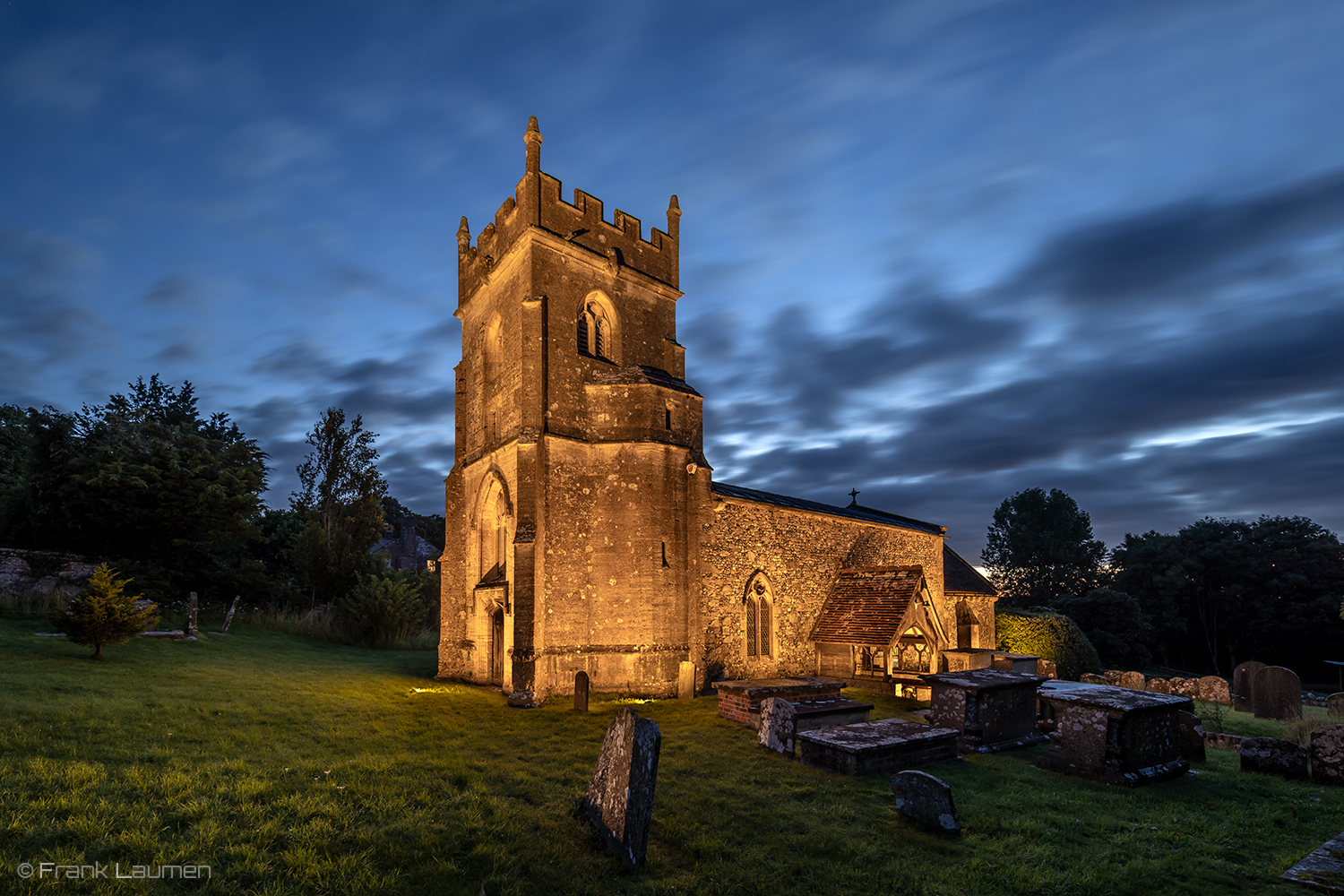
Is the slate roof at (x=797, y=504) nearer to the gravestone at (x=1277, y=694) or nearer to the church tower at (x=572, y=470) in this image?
the church tower at (x=572, y=470)

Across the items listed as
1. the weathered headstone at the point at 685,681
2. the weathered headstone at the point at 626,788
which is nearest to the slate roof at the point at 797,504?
the weathered headstone at the point at 685,681

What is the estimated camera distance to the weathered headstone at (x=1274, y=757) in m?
9.98

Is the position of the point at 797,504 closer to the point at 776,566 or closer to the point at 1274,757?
the point at 776,566

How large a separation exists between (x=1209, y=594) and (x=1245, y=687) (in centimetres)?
3172

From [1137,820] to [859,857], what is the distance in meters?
4.39

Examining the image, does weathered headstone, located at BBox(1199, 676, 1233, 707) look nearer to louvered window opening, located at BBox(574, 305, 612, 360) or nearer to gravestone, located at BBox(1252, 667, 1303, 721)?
gravestone, located at BBox(1252, 667, 1303, 721)

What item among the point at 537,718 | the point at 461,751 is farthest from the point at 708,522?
the point at 461,751

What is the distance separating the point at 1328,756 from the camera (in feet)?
31.9

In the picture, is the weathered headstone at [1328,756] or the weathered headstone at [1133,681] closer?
the weathered headstone at [1328,756]

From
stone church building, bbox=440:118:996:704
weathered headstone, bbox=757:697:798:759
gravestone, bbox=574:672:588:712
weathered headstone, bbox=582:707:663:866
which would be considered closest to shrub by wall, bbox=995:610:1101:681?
stone church building, bbox=440:118:996:704

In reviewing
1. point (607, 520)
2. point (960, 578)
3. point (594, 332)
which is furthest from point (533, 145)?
point (960, 578)

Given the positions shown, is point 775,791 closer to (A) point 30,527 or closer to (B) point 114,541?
(B) point 114,541

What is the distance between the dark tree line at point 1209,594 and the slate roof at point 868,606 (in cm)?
1902

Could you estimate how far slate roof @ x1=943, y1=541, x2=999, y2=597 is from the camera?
26484 mm
